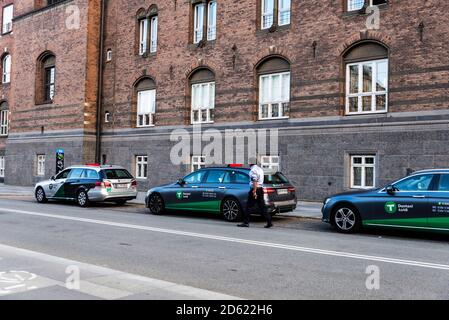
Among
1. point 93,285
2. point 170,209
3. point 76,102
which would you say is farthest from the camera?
point 76,102

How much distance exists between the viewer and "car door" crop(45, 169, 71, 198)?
717 inches

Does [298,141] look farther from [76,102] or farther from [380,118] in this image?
[76,102]

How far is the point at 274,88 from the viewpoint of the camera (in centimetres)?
2042

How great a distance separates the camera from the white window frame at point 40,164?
2985cm

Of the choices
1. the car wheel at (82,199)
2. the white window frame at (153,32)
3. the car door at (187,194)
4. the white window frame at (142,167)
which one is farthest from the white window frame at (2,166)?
the car door at (187,194)

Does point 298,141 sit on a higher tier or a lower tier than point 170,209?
higher

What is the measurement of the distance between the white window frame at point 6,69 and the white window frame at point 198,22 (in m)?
17.5

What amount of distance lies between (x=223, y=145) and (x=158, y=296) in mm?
16353

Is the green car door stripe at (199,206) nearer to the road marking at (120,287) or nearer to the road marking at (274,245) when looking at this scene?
the road marking at (274,245)

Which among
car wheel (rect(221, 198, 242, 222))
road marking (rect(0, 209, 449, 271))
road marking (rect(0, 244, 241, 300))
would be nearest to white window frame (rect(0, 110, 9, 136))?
road marking (rect(0, 209, 449, 271))

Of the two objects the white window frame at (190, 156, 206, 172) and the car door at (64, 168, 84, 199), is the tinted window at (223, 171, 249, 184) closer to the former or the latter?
the car door at (64, 168, 84, 199)

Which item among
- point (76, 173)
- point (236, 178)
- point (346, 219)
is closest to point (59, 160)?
point (76, 173)

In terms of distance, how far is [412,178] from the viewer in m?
10.6
